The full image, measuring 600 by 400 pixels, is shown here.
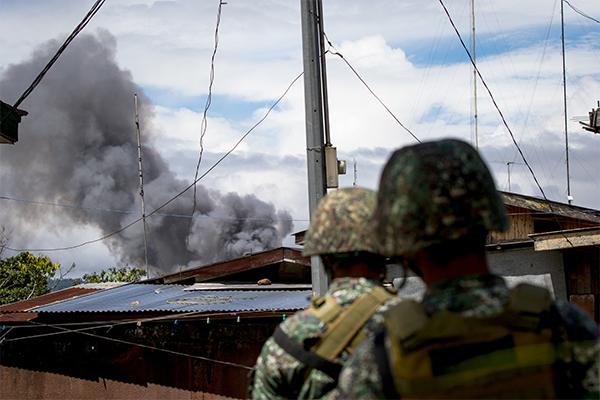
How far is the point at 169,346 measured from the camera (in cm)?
841

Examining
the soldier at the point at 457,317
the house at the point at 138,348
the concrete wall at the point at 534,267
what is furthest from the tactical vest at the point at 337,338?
the concrete wall at the point at 534,267

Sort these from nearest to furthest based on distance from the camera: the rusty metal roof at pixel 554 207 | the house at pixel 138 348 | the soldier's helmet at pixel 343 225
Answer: the soldier's helmet at pixel 343 225 → the house at pixel 138 348 → the rusty metal roof at pixel 554 207

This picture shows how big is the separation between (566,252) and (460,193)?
8.68m

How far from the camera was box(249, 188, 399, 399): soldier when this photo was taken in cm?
186

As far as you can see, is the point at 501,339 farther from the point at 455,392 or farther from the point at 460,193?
the point at 460,193

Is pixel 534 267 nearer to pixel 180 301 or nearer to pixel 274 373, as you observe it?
pixel 180 301

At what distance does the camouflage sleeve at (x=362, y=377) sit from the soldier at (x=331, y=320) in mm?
557

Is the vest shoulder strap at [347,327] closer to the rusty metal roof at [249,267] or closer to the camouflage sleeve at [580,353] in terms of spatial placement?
the camouflage sleeve at [580,353]

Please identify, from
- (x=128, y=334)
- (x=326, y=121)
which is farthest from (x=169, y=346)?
(x=326, y=121)

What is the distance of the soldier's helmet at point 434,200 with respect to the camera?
129 centimetres

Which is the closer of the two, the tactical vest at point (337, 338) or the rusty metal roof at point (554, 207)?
the tactical vest at point (337, 338)

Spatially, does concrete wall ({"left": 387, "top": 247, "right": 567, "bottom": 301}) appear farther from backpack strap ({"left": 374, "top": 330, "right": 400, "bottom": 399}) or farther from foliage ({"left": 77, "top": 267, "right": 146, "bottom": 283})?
foliage ({"left": 77, "top": 267, "right": 146, "bottom": 283})

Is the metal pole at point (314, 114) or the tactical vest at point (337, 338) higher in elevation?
the metal pole at point (314, 114)

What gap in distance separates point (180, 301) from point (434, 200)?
701cm
